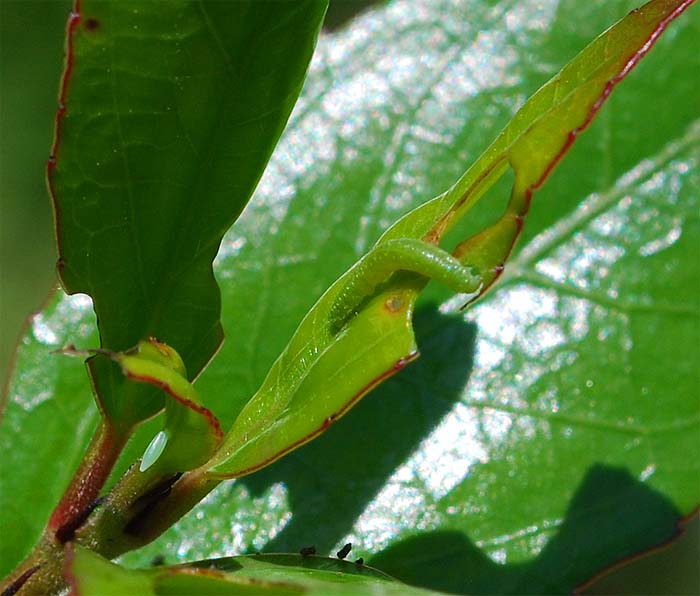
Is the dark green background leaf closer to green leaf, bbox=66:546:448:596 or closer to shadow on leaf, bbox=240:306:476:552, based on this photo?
shadow on leaf, bbox=240:306:476:552

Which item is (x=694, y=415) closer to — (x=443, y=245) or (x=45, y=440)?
(x=443, y=245)

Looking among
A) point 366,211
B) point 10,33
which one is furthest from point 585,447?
point 10,33

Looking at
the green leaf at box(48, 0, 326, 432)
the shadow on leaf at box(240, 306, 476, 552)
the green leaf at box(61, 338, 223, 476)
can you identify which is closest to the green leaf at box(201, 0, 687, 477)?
the green leaf at box(61, 338, 223, 476)

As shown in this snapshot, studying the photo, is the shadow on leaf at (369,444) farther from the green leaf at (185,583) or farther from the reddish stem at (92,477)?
the green leaf at (185,583)

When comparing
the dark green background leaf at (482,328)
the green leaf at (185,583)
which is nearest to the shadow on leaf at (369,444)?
the dark green background leaf at (482,328)

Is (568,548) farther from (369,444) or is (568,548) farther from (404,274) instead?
(404,274)

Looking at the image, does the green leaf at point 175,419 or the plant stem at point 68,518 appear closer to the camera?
the green leaf at point 175,419
